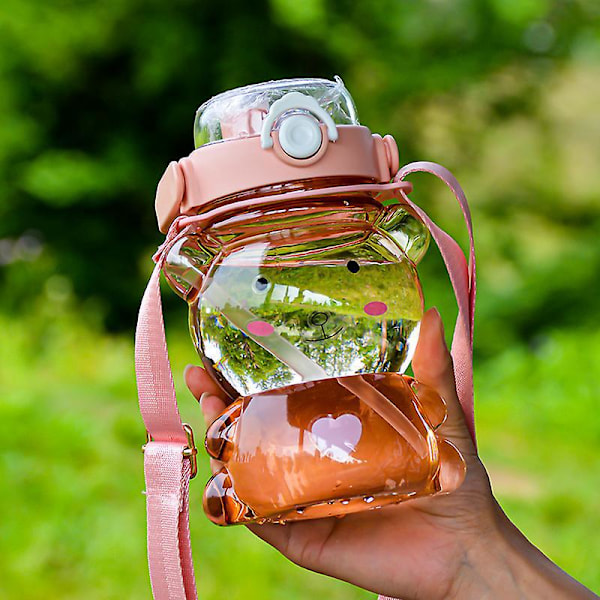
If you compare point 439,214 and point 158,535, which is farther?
point 439,214

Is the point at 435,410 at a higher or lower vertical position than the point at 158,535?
higher

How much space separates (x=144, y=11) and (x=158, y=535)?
4758 millimetres

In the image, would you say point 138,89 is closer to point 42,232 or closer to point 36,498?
point 42,232

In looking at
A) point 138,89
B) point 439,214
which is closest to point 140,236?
point 138,89

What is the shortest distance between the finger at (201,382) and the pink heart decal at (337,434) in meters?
0.27

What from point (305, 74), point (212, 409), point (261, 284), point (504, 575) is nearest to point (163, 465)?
point (212, 409)

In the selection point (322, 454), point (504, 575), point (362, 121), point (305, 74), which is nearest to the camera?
point (322, 454)

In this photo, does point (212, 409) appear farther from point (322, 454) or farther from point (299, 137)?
point (299, 137)

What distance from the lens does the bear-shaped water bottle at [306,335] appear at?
97cm

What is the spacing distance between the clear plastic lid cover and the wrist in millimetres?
629

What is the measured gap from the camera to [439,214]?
5.36 m

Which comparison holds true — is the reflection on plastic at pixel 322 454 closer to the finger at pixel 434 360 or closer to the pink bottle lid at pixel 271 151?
the finger at pixel 434 360

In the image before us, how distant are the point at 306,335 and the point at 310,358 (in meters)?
0.03

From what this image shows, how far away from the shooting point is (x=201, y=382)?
1.20m
